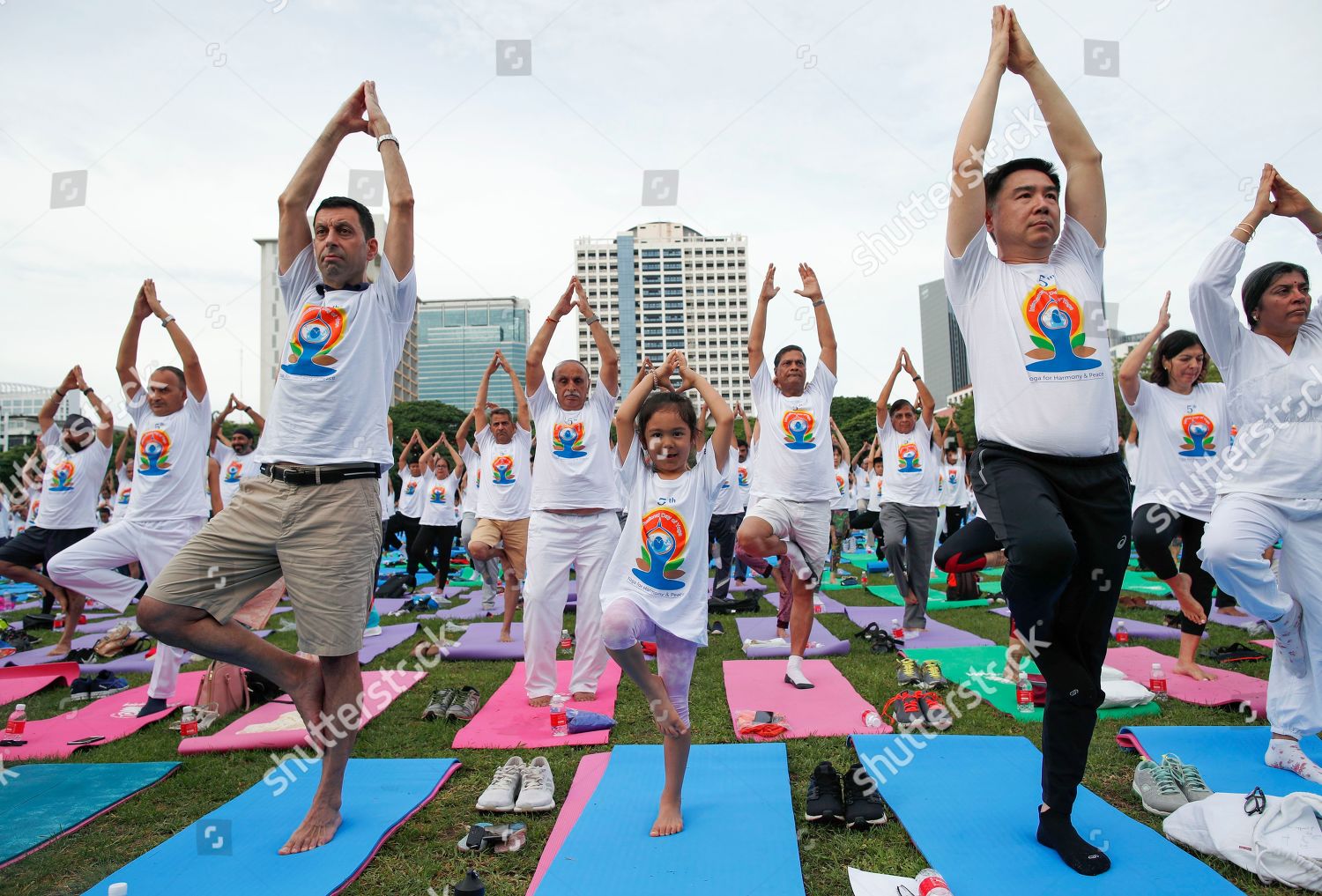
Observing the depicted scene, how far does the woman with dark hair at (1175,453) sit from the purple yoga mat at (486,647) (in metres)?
5.79

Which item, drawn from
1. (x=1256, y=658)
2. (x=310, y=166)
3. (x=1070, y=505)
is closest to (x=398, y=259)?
(x=310, y=166)

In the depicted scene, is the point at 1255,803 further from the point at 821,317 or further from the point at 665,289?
the point at 665,289

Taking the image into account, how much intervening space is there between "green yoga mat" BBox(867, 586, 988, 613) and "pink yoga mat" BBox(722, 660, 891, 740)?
4000 millimetres

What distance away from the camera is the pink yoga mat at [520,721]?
4.84m

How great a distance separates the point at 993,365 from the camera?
10.0 ft

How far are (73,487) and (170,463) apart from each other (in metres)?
3.59

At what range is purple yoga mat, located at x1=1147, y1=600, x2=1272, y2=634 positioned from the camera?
24.1ft

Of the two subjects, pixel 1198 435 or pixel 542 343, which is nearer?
pixel 542 343

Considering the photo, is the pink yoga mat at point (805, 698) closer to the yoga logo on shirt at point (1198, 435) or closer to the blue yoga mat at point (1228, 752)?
the blue yoga mat at point (1228, 752)

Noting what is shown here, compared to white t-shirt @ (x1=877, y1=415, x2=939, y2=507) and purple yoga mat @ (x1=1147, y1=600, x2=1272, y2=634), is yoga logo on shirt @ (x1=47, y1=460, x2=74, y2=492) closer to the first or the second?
white t-shirt @ (x1=877, y1=415, x2=939, y2=507)

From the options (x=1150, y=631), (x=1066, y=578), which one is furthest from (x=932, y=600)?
(x=1066, y=578)

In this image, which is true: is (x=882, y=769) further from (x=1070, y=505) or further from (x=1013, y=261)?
(x=1013, y=261)

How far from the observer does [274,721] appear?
5.38 meters

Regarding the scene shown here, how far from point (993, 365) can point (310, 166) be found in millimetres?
3244
